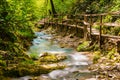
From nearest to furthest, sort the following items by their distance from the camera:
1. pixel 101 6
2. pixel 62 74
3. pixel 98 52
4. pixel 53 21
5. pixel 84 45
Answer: pixel 62 74 → pixel 98 52 → pixel 84 45 → pixel 101 6 → pixel 53 21

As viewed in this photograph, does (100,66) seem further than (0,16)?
Yes

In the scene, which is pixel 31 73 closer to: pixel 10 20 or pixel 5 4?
pixel 10 20

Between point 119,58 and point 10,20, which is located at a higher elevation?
point 10,20

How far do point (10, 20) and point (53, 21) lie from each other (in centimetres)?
1905

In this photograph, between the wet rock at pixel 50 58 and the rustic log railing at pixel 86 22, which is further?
the rustic log railing at pixel 86 22

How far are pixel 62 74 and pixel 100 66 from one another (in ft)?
5.23

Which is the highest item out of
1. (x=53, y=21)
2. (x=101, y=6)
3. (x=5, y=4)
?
(x=5, y=4)

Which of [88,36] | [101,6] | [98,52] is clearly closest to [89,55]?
[98,52]

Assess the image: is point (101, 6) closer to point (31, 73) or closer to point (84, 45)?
point (84, 45)

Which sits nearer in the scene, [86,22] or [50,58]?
[50,58]

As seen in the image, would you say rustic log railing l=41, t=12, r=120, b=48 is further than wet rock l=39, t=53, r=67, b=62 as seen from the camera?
Yes

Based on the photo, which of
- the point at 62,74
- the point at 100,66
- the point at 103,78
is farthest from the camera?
the point at 100,66

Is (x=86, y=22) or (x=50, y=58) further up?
(x=86, y=22)

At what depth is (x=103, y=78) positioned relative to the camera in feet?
25.2
